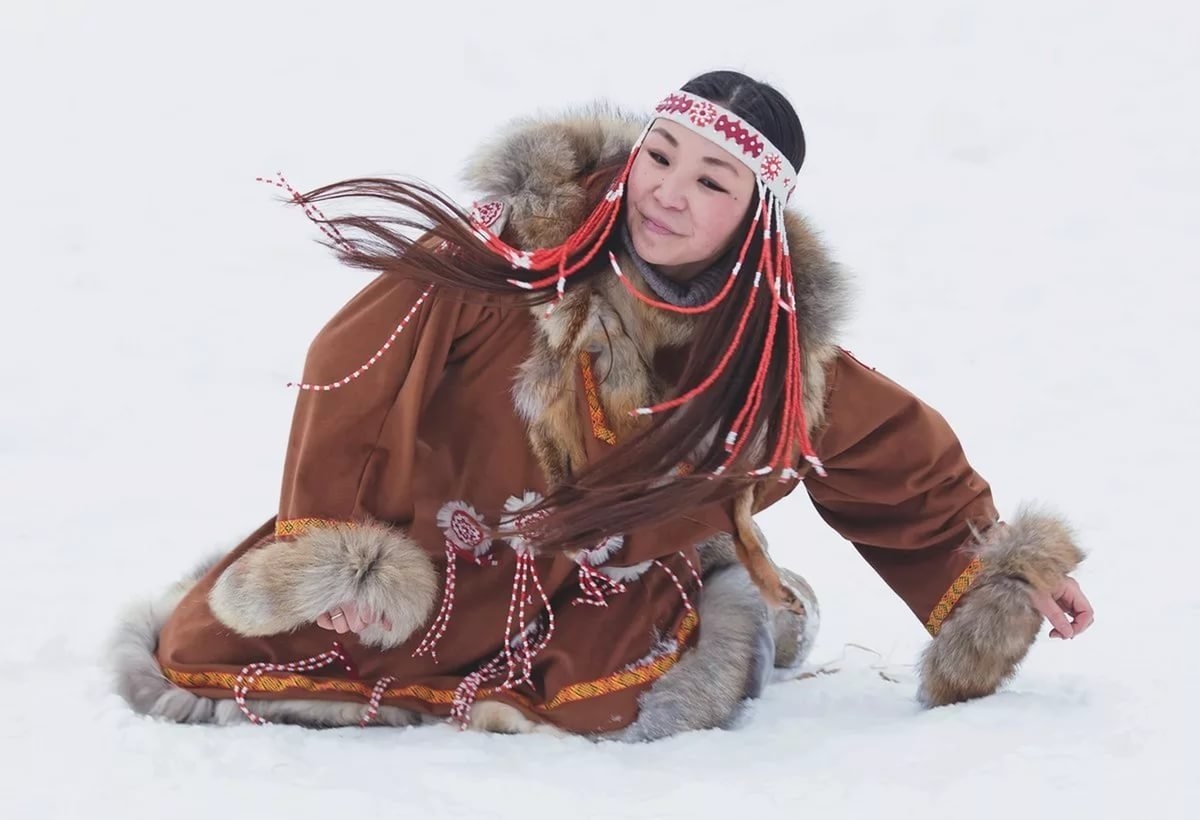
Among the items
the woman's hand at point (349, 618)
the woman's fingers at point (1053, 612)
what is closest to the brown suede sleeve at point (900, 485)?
the woman's fingers at point (1053, 612)

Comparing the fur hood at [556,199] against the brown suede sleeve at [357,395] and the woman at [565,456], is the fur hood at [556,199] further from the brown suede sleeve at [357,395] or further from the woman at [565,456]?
the brown suede sleeve at [357,395]


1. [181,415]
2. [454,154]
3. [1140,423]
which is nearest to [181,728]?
[181,415]

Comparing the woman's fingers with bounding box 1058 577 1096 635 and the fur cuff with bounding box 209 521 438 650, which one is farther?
the woman's fingers with bounding box 1058 577 1096 635

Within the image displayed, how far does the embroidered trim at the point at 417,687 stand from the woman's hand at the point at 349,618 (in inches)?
4.1

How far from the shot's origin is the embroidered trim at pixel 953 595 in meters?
1.93

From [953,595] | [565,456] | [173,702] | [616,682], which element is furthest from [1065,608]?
[173,702]

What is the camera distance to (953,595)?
1939 millimetres

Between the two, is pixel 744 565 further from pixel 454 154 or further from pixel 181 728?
pixel 454 154

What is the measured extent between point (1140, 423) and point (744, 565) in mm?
1648

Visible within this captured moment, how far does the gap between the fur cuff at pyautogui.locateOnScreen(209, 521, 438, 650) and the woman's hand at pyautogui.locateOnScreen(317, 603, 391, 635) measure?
1 cm

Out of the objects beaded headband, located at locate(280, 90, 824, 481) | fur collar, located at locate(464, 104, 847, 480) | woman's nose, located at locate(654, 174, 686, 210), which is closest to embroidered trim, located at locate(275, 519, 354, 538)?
beaded headband, located at locate(280, 90, 824, 481)

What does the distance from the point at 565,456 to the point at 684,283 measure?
0.89 feet

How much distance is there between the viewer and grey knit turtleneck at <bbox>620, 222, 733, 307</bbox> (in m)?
1.73

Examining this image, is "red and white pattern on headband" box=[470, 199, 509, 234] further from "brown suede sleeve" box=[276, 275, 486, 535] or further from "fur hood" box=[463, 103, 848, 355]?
"brown suede sleeve" box=[276, 275, 486, 535]
